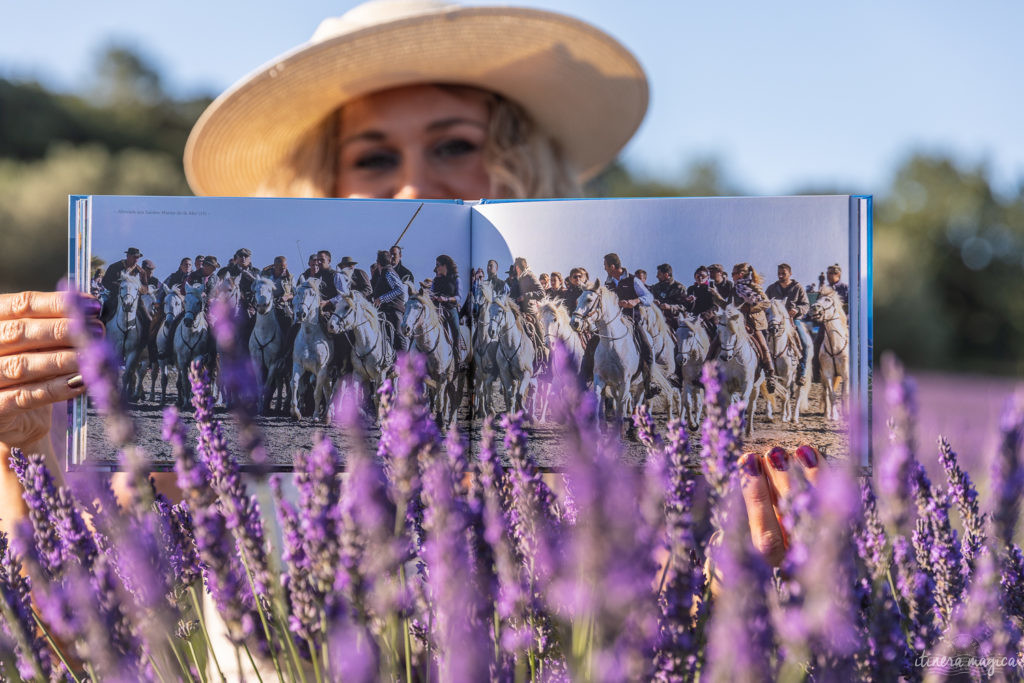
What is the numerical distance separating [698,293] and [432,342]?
0.41 metres

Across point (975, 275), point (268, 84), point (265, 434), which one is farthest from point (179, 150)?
point (975, 275)

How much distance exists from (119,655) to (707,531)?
541 mm

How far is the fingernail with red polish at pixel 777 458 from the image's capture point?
1.17 meters

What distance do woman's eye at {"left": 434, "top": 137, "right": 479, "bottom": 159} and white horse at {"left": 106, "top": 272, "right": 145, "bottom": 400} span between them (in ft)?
5.26

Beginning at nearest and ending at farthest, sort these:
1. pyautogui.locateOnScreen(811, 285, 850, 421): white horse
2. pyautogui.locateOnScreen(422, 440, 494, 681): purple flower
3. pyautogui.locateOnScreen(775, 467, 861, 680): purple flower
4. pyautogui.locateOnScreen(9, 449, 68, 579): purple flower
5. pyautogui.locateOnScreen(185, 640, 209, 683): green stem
→ pyautogui.locateOnScreen(775, 467, 861, 680): purple flower → pyautogui.locateOnScreen(422, 440, 494, 681): purple flower → pyautogui.locateOnScreen(185, 640, 209, 683): green stem → pyautogui.locateOnScreen(9, 449, 68, 579): purple flower → pyautogui.locateOnScreen(811, 285, 850, 421): white horse

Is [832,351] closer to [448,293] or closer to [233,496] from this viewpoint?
[448,293]

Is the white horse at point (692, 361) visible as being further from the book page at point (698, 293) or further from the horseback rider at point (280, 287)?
the horseback rider at point (280, 287)

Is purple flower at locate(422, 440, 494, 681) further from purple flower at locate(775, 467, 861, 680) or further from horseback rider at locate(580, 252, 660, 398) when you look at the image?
horseback rider at locate(580, 252, 660, 398)

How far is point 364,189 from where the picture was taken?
2643 mm

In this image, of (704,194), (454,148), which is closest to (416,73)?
(454,148)

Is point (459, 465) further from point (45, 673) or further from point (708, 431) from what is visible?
point (45, 673)

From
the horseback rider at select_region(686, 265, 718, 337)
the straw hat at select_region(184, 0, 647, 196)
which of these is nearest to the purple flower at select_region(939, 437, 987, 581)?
the horseback rider at select_region(686, 265, 718, 337)

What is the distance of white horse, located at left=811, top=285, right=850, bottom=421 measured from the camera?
1.12 metres

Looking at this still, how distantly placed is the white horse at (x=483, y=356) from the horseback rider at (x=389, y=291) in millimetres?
112
